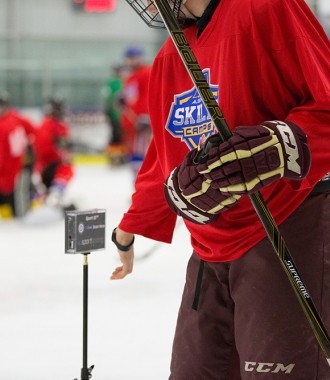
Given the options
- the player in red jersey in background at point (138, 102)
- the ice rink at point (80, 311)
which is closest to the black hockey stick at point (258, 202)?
the ice rink at point (80, 311)

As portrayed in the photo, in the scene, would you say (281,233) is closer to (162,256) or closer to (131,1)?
(131,1)

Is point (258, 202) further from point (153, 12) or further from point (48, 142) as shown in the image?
point (48, 142)

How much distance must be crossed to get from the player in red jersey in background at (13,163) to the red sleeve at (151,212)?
5293 millimetres

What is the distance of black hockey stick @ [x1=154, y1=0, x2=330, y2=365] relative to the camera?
124 centimetres

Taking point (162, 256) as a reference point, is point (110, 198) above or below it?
below

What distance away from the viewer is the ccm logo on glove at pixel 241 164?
1.21 m

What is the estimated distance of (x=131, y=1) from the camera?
142cm

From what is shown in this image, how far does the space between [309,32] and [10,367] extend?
1745 mm

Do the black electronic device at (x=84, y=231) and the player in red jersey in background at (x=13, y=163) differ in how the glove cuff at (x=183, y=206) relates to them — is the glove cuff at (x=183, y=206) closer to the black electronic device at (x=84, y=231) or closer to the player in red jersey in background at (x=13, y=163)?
the black electronic device at (x=84, y=231)

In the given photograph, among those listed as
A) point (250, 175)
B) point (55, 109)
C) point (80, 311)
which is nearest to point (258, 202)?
point (250, 175)

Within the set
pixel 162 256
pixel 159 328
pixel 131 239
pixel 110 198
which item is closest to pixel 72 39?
pixel 110 198

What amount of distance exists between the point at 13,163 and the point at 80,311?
358 cm

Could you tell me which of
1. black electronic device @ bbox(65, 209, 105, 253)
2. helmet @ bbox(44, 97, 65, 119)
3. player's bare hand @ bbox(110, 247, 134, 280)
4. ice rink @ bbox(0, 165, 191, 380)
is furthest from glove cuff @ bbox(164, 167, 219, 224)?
helmet @ bbox(44, 97, 65, 119)

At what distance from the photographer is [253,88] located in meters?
1.37
